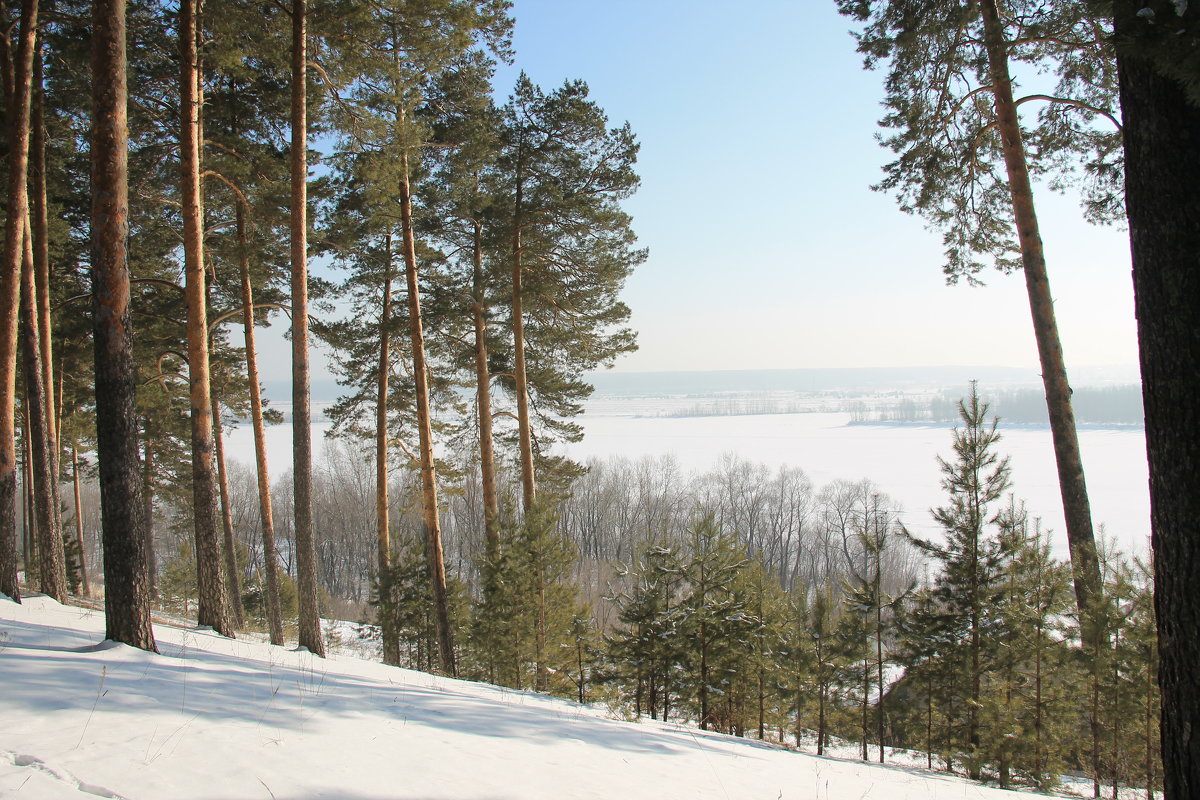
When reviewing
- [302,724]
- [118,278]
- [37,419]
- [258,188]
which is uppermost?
[258,188]

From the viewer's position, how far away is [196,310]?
25.2ft

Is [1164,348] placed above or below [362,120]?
below

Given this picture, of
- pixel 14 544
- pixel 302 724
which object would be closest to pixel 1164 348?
pixel 302 724

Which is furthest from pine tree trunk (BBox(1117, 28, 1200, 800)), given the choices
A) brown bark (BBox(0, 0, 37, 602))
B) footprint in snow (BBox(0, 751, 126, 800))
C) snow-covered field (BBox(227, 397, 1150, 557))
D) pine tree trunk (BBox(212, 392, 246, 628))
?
snow-covered field (BBox(227, 397, 1150, 557))

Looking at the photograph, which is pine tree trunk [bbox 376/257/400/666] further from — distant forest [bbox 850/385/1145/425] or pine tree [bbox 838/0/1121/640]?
distant forest [bbox 850/385/1145/425]

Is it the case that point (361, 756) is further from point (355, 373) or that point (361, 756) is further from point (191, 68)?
point (355, 373)

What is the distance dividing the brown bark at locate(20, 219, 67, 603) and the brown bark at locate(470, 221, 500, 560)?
21.3 ft

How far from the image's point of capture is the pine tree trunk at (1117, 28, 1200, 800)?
2.42 metres

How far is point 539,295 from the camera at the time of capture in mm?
11922

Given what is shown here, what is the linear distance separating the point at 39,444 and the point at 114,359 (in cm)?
605

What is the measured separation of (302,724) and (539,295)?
9189mm

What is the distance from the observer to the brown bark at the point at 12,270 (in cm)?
795

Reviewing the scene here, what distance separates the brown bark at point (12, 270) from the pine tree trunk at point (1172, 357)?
1118cm

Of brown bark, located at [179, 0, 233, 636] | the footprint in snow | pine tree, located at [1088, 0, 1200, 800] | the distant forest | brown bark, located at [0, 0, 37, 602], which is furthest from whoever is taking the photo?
the distant forest
